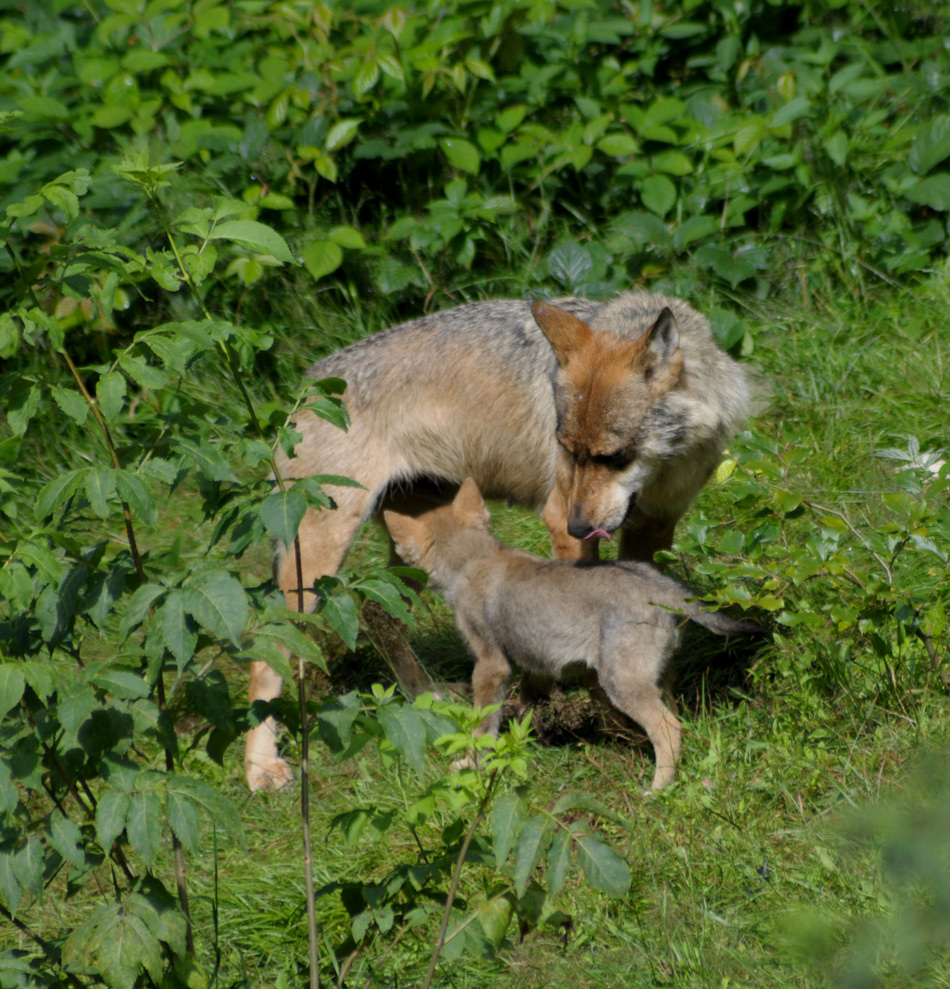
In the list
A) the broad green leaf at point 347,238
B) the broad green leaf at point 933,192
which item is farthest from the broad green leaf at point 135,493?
the broad green leaf at point 933,192

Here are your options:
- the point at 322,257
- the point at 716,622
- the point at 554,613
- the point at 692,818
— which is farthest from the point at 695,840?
the point at 322,257

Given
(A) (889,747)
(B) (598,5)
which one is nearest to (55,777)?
(A) (889,747)

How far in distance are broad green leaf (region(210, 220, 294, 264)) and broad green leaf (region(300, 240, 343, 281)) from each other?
13.6 ft

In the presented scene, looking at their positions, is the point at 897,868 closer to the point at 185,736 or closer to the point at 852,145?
the point at 185,736

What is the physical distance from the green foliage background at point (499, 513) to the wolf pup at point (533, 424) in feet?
1.06

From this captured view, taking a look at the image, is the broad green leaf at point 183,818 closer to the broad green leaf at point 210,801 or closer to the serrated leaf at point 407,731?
the broad green leaf at point 210,801

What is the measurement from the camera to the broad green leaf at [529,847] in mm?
1890

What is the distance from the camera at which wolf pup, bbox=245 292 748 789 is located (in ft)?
13.8

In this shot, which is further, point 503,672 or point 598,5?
point 598,5

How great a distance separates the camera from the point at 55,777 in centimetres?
224

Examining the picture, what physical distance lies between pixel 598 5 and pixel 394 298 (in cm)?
235

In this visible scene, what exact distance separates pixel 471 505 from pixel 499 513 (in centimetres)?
139

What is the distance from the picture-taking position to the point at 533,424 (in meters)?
4.91

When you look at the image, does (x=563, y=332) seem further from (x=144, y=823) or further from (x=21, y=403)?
(x=144, y=823)
